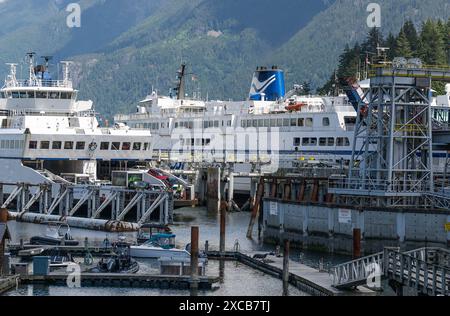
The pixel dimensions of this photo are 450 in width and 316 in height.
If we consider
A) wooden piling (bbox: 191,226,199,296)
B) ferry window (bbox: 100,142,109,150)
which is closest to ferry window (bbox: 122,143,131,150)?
ferry window (bbox: 100,142,109,150)

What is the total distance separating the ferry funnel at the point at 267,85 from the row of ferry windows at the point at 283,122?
Answer: 286 inches

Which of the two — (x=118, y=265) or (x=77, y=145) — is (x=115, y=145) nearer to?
(x=77, y=145)

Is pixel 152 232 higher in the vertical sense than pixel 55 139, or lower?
lower

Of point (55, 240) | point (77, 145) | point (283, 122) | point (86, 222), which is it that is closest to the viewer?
point (55, 240)

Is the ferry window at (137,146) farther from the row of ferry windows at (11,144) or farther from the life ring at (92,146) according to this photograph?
the row of ferry windows at (11,144)

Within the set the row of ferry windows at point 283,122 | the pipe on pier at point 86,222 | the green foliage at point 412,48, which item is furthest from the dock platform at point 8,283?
the green foliage at point 412,48

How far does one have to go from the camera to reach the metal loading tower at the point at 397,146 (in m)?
60.2

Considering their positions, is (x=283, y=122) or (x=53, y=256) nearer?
(x=53, y=256)

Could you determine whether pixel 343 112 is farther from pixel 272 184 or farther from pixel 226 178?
pixel 272 184

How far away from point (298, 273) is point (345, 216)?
32.3 ft

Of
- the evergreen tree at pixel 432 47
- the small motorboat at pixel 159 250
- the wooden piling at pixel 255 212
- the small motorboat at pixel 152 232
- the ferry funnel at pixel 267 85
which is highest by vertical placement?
the evergreen tree at pixel 432 47

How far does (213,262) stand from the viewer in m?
57.1

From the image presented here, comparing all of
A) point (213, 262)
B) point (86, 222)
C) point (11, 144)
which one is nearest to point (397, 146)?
point (213, 262)
